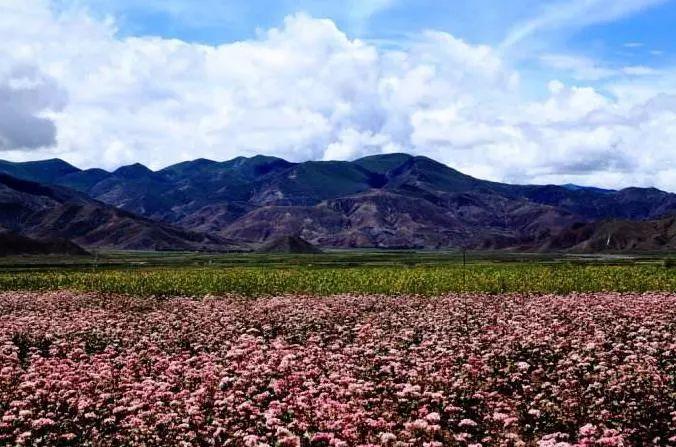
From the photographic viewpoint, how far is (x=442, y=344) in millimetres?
17266

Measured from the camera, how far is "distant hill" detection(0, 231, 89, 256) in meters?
177

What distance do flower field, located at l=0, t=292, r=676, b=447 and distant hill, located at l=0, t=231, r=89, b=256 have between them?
6797 inches

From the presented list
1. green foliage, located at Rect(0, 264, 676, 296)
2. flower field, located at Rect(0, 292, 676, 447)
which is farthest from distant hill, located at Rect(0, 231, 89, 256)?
flower field, located at Rect(0, 292, 676, 447)

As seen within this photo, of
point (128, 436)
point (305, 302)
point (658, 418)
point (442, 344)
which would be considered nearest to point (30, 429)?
point (128, 436)

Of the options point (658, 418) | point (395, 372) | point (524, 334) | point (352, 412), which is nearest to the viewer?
point (352, 412)

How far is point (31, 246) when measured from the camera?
18538 centimetres

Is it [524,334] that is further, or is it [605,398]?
[524,334]

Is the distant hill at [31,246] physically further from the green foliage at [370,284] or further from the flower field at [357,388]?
the flower field at [357,388]

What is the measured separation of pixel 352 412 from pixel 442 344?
679 centimetres

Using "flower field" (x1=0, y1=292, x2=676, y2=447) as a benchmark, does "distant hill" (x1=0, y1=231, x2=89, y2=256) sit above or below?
below

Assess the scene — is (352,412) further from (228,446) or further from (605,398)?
(605,398)

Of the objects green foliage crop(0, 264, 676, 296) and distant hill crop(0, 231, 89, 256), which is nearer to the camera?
green foliage crop(0, 264, 676, 296)

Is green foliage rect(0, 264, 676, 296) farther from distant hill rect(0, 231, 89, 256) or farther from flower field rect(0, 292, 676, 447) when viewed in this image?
distant hill rect(0, 231, 89, 256)

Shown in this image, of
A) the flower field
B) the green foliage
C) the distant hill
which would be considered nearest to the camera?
the flower field
